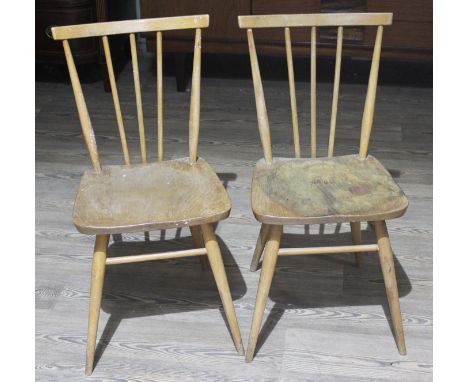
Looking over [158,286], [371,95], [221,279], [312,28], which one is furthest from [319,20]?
[158,286]

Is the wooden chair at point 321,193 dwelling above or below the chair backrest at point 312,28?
below

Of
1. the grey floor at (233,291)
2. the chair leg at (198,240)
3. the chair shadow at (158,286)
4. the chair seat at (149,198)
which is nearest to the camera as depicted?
the chair seat at (149,198)

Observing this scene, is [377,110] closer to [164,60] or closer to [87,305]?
[164,60]

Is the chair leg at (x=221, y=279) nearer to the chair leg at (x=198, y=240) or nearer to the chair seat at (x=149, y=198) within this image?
the chair seat at (x=149, y=198)

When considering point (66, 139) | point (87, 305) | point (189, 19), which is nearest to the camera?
point (189, 19)

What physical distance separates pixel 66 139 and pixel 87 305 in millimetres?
1123

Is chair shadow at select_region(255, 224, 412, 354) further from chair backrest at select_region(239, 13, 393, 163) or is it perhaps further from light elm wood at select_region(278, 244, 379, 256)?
chair backrest at select_region(239, 13, 393, 163)

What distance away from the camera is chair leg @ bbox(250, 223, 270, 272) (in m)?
2.31

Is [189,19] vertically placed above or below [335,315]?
above

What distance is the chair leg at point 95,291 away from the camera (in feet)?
6.53

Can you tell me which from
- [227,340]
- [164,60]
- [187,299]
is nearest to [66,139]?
[164,60]

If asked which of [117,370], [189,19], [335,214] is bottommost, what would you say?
[117,370]

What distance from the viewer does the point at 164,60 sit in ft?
13.2

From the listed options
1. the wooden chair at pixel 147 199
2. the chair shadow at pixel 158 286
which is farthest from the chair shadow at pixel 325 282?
the wooden chair at pixel 147 199
